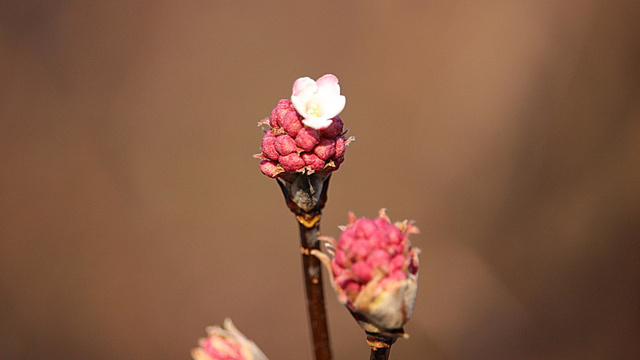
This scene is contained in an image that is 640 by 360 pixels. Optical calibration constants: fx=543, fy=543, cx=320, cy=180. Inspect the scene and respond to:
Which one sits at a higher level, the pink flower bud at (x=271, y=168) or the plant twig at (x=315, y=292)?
the pink flower bud at (x=271, y=168)

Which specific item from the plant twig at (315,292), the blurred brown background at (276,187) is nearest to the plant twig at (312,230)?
the plant twig at (315,292)

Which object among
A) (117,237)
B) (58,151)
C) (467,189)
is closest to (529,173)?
(467,189)

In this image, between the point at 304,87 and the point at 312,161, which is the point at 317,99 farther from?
the point at 312,161

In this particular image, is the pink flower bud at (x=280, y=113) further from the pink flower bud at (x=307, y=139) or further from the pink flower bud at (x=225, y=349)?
the pink flower bud at (x=225, y=349)

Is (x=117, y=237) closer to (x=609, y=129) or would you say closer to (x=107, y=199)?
(x=107, y=199)

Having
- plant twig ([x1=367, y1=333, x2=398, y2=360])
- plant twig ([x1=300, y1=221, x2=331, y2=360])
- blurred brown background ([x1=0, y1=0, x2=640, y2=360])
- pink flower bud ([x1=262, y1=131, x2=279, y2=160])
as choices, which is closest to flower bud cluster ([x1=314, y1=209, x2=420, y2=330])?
plant twig ([x1=367, y1=333, x2=398, y2=360])

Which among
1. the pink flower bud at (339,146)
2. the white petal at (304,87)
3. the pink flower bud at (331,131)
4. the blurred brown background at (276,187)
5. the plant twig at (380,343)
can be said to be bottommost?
the plant twig at (380,343)
